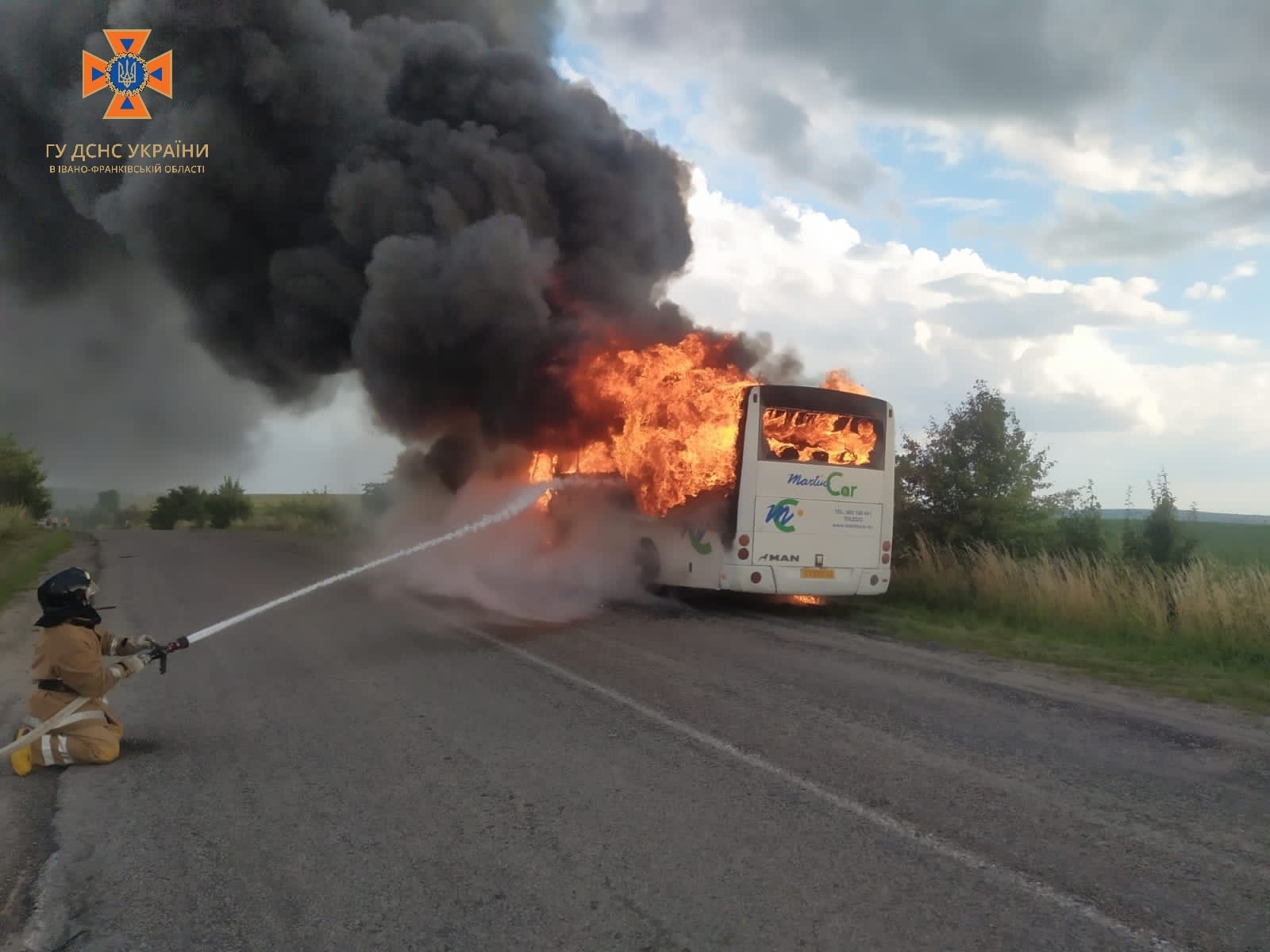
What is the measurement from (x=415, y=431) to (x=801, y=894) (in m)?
16.3

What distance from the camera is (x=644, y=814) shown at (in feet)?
14.9

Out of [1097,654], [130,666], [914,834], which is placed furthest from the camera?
[1097,654]

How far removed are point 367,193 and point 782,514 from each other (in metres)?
10.5

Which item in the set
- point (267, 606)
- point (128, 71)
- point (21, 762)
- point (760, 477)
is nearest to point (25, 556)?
point (128, 71)

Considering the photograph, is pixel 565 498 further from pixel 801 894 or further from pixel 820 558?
pixel 801 894

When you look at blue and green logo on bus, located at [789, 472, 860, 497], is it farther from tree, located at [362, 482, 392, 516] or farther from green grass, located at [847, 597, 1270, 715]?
tree, located at [362, 482, 392, 516]

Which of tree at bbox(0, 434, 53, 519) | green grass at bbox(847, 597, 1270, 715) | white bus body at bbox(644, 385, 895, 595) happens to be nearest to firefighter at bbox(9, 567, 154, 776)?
white bus body at bbox(644, 385, 895, 595)

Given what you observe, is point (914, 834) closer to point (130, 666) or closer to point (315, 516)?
point (130, 666)

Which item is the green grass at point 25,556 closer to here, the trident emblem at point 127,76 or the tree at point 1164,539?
the trident emblem at point 127,76

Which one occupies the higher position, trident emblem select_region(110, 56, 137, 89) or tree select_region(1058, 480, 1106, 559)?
trident emblem select_region(110, 56, 137, 89)

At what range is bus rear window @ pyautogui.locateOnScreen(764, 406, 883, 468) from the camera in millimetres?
11922

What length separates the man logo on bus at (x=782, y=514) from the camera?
11.8m

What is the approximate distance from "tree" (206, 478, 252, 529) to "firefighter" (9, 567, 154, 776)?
41412 mm

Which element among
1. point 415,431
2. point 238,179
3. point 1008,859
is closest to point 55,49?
point 238,179
